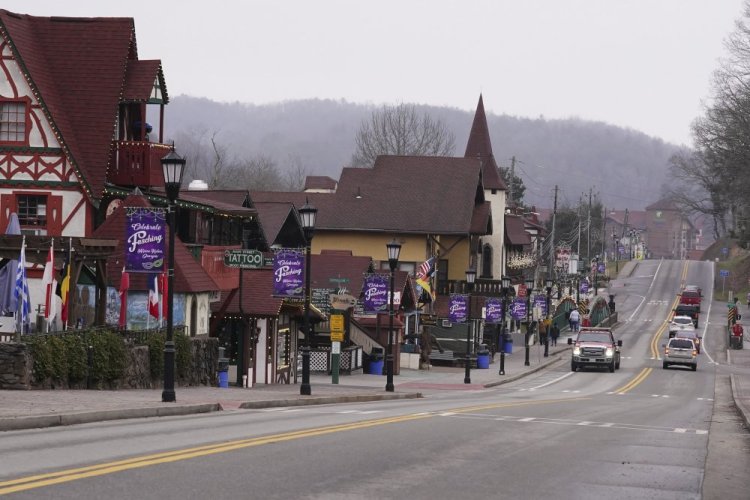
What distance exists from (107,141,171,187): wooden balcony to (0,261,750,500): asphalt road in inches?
503

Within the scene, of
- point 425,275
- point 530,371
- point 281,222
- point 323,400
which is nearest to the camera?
point 323,400

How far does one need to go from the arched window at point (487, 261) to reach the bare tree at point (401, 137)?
34.3 m

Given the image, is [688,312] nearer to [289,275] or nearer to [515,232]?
[515,232]

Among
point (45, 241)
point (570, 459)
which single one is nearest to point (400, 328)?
point (45, 241)

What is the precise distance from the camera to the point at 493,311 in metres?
62.6

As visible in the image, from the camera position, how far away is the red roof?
116 feet

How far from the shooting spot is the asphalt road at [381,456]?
1193 centimetres

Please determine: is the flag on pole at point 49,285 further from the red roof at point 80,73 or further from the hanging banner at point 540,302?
the hanging banner at point 540,302

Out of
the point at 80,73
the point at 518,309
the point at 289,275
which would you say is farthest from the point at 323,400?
the point at 518,309

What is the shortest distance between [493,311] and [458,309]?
228 inches

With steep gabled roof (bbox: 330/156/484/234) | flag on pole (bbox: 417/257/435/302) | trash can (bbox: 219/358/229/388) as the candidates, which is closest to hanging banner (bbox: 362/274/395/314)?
trash can (bbox: 219/358/229/388)

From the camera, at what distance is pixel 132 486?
11.3 m

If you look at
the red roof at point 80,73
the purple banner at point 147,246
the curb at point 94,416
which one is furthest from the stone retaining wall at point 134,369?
the red roof at point 80,73

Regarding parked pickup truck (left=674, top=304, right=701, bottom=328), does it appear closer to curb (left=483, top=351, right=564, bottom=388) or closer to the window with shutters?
curb (left=483, top=351, right=564, bottom=388)
